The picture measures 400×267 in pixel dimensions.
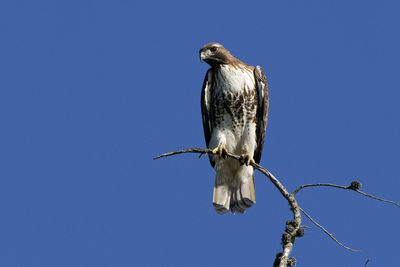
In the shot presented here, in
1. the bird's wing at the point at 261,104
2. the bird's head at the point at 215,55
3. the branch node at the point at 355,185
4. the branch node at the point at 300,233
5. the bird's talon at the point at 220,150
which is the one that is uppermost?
the bird's head at the point at 215,55

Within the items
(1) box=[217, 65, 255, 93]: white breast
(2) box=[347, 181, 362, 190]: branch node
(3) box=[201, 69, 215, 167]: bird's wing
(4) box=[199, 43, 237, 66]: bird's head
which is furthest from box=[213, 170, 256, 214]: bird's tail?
(2) box=[347, 181, 362, 190]: branch node

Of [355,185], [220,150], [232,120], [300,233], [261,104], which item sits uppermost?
[261,104]

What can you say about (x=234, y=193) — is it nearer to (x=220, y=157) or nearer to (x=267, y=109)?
(x=220, y=157)

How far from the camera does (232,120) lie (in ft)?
28.1

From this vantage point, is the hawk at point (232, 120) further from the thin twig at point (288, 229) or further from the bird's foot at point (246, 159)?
the thin twig at point (288, 229)

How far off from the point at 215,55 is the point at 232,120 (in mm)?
1045

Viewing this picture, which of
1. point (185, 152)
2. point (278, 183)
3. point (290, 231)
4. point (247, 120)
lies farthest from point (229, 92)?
point (290, 231)

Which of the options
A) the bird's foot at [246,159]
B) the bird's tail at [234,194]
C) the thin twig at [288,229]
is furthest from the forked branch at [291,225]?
the bird's tail at [234,194]

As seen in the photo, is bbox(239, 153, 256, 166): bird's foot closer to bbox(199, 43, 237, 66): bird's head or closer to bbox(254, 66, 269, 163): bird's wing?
bbox(254, 66, 269, 163): bird's wing

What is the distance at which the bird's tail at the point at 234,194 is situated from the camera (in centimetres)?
886

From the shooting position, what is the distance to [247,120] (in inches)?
338

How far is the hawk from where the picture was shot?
8547 mm

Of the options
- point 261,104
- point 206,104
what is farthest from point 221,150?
point 261,104

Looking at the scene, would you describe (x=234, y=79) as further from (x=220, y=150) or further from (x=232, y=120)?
(x=220, y=150)
